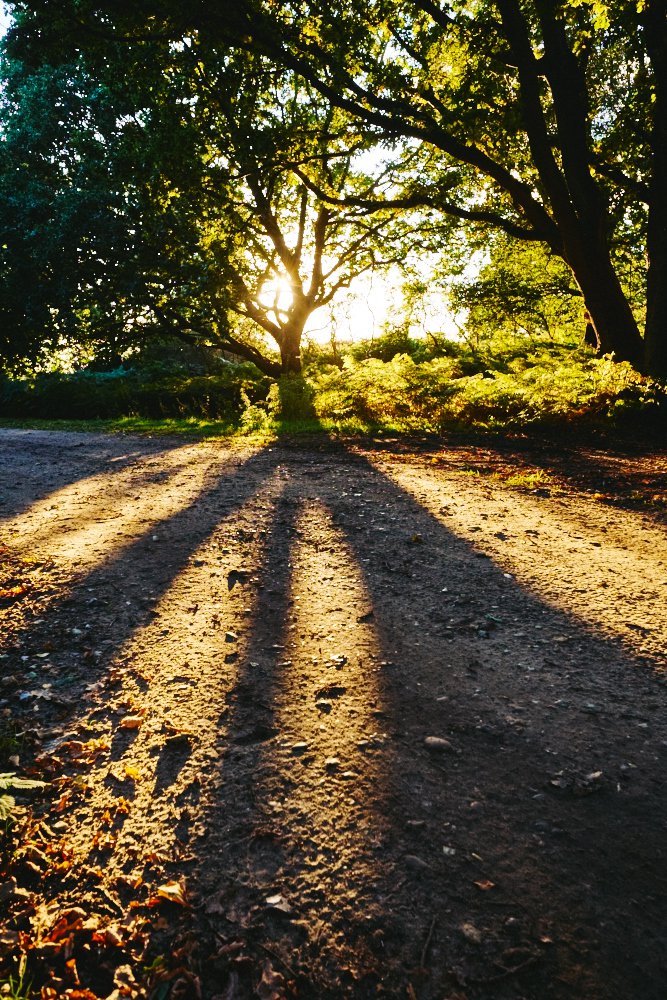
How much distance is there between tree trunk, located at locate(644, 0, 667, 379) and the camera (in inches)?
356

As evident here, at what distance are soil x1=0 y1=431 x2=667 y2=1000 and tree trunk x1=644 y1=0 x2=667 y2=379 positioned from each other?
21.7 feet

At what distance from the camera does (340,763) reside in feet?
7.43

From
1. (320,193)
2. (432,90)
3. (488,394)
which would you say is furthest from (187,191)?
(488,394)

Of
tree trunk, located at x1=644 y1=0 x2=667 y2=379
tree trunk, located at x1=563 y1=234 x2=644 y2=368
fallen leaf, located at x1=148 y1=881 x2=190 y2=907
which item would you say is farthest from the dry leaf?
tree trunk, located at x1=563 y1=234 x2=644 y2=368

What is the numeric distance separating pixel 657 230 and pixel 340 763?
11568 millimetres

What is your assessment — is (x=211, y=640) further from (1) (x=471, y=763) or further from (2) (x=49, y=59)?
(2) (x=49, y=59)

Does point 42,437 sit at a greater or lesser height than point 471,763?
greater

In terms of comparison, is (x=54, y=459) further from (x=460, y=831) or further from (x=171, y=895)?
(x=460, y=831)

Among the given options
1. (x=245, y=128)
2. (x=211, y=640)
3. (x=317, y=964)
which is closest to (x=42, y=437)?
(x=245, y=128)

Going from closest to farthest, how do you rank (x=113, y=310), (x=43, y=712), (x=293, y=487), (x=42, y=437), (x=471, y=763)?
1. (x=471, y=763)
2. (x=43, y=712)
3. (x=293, y=487)
4. (x=42, y=437)
5. (x=113, y=310)

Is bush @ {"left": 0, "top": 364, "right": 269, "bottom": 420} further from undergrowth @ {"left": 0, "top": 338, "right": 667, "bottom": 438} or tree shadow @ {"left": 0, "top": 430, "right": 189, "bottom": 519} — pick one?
tree shadow @ {"left": 0, "top": 430, "right": 189, "bottom": 519}

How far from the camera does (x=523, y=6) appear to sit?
9656mm

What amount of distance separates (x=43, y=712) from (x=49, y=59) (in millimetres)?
11729

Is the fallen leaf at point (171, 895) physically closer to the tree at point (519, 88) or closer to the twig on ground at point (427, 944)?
the twig on ground at point (427, 944)
